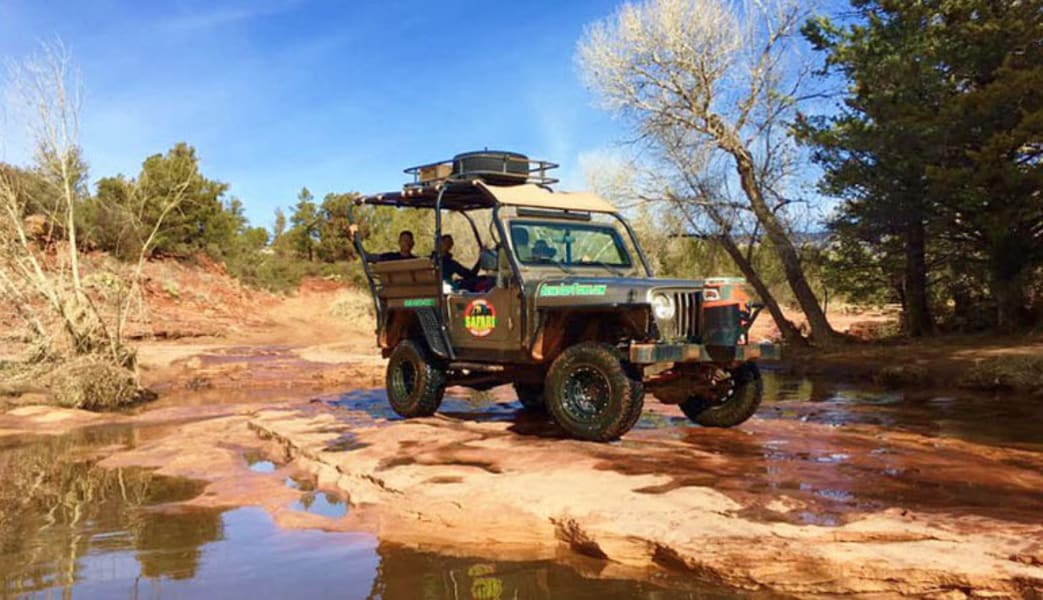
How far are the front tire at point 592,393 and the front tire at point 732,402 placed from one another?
4.79 feet

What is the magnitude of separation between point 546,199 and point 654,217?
39.7ft

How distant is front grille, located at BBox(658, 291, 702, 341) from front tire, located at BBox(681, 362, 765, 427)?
35.9 inches

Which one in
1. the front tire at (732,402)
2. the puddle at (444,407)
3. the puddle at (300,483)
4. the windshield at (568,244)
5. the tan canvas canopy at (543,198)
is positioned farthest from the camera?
the puddle at (444,407)

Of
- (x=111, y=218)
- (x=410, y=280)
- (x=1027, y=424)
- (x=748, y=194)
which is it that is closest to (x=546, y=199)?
(x=410, y=280)

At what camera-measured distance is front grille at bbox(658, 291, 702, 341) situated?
6734mm

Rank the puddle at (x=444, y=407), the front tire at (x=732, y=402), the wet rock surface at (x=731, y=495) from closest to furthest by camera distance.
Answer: the wet rock surface at (x=731, y=495) → the front tire at (x=732, y=402) → the puddle at (x=444, y=407)

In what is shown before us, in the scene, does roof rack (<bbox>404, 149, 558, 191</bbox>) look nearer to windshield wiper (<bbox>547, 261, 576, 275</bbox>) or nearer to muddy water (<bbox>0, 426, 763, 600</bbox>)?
windshield wiper (<bbox>547, 261, 576, 275</bbox>)

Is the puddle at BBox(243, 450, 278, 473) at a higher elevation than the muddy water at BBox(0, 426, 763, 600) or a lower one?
higher

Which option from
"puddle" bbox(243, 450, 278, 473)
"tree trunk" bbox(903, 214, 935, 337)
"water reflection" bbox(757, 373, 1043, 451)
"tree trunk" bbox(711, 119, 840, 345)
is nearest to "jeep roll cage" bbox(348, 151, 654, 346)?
"puddle" bbox(243, 450, 278, 473)

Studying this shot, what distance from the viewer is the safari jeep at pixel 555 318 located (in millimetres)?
6625

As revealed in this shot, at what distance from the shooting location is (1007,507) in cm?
455

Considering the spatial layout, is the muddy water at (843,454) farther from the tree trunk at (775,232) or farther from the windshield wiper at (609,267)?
the tree trunk at (775,232)

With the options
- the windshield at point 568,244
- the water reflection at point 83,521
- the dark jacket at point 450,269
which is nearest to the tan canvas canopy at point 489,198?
the windshield at point 568,244

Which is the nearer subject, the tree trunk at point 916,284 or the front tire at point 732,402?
the front tire at point 732,402
